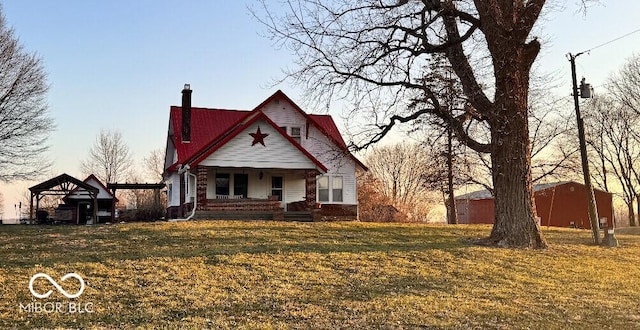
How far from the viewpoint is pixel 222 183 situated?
26.5 meters

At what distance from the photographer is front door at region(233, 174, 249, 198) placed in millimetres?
26703

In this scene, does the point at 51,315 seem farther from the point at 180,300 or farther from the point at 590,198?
the point at 590,198

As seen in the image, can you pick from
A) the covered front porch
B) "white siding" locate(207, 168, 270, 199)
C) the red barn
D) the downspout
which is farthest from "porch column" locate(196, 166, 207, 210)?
the red barn

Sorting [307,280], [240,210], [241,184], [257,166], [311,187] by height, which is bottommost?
[307,280]

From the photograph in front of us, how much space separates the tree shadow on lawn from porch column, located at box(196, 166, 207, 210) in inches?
139

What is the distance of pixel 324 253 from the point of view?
47.5ft

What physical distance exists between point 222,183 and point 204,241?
36.1 ft

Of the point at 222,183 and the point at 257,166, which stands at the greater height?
the point at 257,166

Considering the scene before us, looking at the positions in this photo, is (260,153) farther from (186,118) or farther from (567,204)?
(567,204)

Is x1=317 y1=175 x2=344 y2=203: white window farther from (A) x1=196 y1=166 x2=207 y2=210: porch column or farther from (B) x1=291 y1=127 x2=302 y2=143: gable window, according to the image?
(A) x1=196 y1=166 x2=207 y2=210: porch column

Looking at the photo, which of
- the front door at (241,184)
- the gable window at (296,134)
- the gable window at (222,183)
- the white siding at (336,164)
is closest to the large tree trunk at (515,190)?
the white siding at (336,164)

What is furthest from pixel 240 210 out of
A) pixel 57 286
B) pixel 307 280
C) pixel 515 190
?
pixel 57 286

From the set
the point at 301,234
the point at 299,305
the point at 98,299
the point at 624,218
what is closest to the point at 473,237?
the point at 301,234

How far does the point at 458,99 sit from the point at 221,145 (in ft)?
35.3
